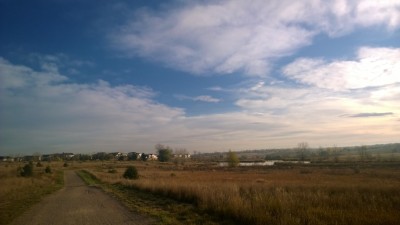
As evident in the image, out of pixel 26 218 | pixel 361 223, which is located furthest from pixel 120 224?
pixel 361 223

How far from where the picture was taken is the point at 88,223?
1197 centimetres

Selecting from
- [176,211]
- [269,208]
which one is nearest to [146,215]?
[176,211]

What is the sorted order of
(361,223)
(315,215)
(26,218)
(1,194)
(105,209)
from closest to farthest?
(361,223) < (315,215) < (26,218) < (105,209) < (1,194)

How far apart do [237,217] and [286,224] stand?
239 cm

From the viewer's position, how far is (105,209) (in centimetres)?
1562

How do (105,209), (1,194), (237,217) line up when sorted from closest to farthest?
1. (237,217)
2. (105,209)
3. (1,194)

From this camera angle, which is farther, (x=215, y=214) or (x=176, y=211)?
(x=176, y=211)

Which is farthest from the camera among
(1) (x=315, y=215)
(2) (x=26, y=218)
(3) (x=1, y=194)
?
(3) (x=1, y=194)

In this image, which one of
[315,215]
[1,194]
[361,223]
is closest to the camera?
[361,223]

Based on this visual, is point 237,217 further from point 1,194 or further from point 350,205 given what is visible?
point 1,194

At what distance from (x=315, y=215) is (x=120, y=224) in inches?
253

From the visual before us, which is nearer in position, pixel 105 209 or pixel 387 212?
pixel 387 212

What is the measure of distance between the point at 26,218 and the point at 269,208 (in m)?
9.83

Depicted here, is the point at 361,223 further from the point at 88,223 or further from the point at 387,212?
the point at 88,223
